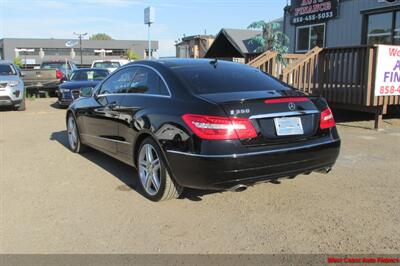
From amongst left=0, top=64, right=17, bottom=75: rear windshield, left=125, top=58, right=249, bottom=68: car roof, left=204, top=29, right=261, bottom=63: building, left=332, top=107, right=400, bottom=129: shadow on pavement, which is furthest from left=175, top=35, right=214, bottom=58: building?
left=125, top=58, right=249, bottom=68: car roof

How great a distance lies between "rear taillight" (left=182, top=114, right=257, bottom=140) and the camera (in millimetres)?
4246

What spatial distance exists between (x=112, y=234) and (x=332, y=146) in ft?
7.93

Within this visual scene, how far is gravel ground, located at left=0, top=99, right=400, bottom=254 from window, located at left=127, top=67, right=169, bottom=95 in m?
1.17

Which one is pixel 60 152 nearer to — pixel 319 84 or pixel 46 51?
pixel 319 84

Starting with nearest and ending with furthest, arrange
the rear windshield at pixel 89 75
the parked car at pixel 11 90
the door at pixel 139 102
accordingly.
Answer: the door at pixel 139 102 → the parked car at pixel 11 90 → the rear windshield at pixel 89 75

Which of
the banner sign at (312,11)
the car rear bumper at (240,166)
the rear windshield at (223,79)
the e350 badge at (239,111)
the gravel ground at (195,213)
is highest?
the banner sign at (312,11)

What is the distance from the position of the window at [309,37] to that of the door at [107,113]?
40.6ft

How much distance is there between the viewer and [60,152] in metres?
7.75

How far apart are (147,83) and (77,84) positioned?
10071 mm

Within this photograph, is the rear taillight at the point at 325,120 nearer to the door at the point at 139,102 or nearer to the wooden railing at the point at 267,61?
the door at the point at 139,102

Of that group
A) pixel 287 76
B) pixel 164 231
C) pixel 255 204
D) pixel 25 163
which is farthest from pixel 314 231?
pixel 287 76

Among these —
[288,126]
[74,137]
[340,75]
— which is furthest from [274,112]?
[340,75]

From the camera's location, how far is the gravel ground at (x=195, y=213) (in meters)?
3.92

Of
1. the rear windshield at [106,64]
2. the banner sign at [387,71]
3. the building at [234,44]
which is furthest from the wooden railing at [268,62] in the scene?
the rear windshield at [106,64]
